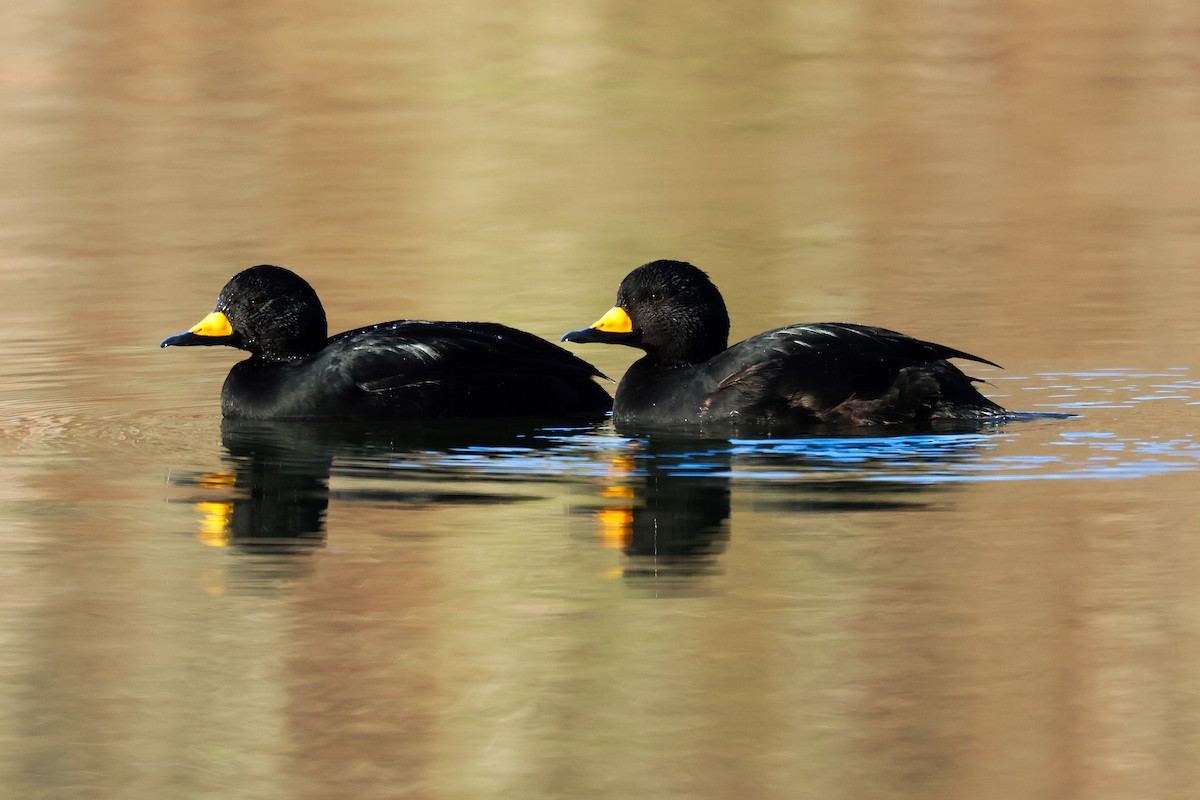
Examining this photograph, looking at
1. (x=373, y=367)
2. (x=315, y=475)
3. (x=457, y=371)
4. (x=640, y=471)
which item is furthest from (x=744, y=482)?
(x=373, y=367)

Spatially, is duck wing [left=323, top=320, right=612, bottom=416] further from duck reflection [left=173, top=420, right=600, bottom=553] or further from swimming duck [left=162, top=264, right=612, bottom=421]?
duck reflection [left=173, top=420, right=600, bottom=553]

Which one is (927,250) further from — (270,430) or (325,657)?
(325,657)

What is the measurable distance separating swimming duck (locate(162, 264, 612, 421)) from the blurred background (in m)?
0.46

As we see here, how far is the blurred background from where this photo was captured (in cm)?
600

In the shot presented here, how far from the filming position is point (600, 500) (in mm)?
8820

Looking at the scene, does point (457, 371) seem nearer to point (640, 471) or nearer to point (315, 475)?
point (315, 475)

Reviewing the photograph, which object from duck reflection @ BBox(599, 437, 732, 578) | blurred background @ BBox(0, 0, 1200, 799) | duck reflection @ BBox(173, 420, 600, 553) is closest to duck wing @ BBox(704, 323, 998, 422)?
duck reflection @ BBox(599, 437, 732, 578)

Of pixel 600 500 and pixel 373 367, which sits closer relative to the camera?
pixel 600 500

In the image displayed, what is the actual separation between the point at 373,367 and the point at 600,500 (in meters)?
2.36

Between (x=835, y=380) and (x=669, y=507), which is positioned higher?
(x=835, y=380)

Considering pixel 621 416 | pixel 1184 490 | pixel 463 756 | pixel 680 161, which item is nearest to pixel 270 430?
pixel 621 416

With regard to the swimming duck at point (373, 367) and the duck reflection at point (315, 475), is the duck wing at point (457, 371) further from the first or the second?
the duck reflection at point (315, 475)

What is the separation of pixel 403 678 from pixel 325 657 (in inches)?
11.9

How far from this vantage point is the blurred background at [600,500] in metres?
6.00
